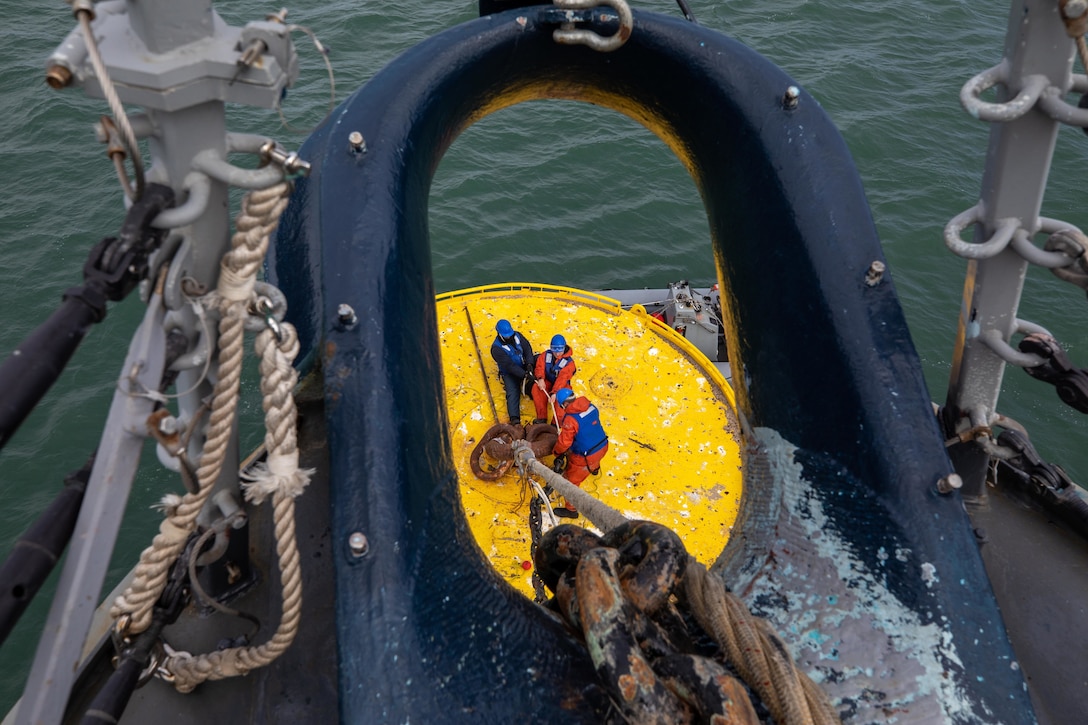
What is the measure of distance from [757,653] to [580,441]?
16.1 feet

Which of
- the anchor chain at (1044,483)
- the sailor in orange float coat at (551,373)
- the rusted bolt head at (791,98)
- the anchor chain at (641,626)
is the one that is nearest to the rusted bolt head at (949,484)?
the anchor chain at (641,626)

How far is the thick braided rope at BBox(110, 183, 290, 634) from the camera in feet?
7.36

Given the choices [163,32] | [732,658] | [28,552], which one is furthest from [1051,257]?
[28,552]

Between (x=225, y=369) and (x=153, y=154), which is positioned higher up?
(x=153, y=154)

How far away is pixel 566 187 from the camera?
15.6 metres

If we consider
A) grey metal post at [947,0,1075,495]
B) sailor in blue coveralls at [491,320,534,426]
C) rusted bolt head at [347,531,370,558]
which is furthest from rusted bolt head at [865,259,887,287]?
sailor in blue coveralls at [491,320,534,426]

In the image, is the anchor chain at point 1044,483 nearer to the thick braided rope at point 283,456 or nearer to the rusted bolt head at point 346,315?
the rusted bolt head at point 346,315

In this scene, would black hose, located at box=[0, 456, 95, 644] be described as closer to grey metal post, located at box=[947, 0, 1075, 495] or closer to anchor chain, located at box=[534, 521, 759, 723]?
anchor chain, located at box=[534, 521, 759, 723]

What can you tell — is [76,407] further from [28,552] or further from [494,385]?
[28,552]

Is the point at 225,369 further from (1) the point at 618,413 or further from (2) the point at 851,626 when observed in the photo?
(1) the point at 618,413

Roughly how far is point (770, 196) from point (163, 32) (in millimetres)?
2093

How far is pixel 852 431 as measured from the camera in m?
2.91

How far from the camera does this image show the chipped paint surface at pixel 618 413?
674cm

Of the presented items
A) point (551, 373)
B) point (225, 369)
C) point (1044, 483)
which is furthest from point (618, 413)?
point (225, 369)
